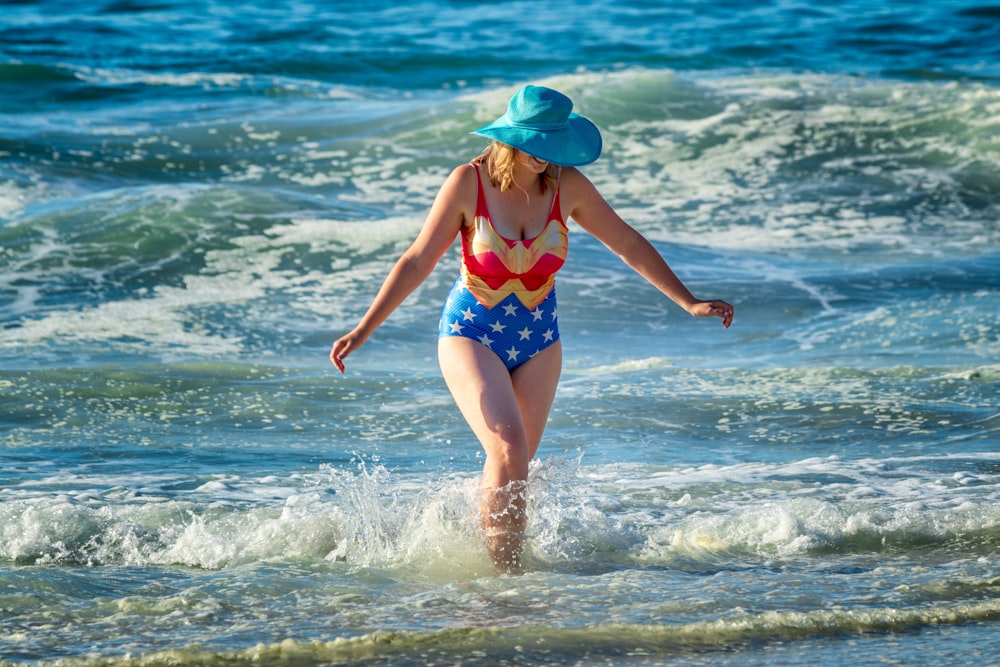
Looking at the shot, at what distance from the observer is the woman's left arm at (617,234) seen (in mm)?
4980

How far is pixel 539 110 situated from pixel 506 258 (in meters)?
0.58

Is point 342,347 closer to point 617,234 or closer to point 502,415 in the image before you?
point 502,415

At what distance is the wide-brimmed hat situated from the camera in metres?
4.69

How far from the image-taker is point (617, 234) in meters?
5.09

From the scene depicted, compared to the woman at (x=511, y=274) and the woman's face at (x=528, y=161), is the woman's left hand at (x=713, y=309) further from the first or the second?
the woman's face at (x=528, y=161)

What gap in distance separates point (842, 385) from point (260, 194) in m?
8.05

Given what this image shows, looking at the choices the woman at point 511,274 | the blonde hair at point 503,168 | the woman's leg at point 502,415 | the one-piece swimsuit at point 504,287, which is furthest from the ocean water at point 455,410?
the blonde hair at point 503,168

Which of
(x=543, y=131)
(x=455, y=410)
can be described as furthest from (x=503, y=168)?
(x=455, y=410)

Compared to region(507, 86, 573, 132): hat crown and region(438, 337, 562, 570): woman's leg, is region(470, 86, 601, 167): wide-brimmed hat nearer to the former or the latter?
region(507, 86, 573, 132): hat crown

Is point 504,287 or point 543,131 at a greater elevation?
point 543,131

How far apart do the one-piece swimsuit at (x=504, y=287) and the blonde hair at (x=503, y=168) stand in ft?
0.16

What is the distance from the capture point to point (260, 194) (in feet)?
47.1

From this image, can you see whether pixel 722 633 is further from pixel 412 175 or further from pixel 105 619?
pixel 412 175

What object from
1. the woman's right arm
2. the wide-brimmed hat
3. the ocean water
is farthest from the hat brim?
the ocean water
